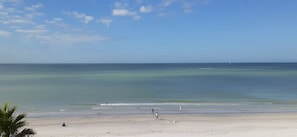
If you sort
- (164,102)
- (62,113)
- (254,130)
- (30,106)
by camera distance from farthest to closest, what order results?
(164,102) < (30,106) < (62,113) < (254,130)

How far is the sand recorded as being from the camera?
18.5 metres

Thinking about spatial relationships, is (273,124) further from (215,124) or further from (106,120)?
(106,120)

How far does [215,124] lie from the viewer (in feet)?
72.6

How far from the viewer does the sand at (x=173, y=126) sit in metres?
18.5

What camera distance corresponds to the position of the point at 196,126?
21.3m

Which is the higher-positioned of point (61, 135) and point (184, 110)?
point (184, 110)

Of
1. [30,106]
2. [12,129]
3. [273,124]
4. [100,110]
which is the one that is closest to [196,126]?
[273,124]

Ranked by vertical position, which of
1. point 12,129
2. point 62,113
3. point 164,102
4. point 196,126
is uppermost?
point 164,102

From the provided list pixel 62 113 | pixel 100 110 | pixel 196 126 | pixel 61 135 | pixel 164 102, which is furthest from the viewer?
pixel 164 102

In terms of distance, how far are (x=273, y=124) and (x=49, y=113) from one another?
18.8m

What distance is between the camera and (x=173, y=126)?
Answer: 842 inches

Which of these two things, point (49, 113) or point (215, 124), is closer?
point (215, 124)

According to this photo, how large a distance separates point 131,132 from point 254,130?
7859 mm

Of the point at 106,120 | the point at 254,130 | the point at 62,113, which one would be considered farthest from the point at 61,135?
the point at 254,130
